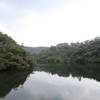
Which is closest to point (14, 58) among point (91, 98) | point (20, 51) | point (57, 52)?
point (20, 51)

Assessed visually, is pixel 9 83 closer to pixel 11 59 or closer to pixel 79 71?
pixel 11 59

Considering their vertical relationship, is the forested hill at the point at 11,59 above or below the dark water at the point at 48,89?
above

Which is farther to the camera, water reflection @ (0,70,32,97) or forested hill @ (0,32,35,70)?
forested hill @ (0,32,35,70)

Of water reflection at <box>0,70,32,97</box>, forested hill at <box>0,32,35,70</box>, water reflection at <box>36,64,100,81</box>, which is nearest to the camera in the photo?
water reflection at <box>0,70,32,97</box>

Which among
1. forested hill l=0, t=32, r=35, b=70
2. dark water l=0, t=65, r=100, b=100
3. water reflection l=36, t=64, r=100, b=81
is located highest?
forested hill l=0, t=32, r=35, b=70

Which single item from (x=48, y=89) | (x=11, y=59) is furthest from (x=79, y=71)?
(x=48, y=89)

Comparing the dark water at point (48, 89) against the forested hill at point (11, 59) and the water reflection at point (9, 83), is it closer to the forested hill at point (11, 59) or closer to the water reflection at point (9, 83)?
the water reflection at point (9, 83)

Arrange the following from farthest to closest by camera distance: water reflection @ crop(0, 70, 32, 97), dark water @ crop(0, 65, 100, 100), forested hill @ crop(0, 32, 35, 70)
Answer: forested hill @ crop(0, 32, 35, 70)
water reflection @ crop(0, 70, 32, 97)
dark water @ crop(0, 65, 100, 100)

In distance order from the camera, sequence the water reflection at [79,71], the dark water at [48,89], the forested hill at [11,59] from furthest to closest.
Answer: the forested hill at [11,59] → the water reflection at [79,71] → the dark water at [48,89]

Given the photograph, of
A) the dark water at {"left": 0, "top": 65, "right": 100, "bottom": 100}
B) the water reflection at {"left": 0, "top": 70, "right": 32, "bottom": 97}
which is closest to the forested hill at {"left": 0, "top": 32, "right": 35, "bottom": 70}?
the water reflection at {"left": 0, "top": 70, "right": 32, "bottom": 97}

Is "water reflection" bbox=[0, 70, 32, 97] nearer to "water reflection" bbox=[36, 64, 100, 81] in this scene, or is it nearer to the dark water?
the dark water

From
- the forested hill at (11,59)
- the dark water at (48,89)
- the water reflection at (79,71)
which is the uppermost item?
the forested hill at (11,59)

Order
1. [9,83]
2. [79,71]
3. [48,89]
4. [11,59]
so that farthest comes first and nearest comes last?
[79,71]
[11,59]
[9,83]
[48,89]

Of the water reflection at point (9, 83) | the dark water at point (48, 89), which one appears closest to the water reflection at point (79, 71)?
the dark water at point (48, 89)
